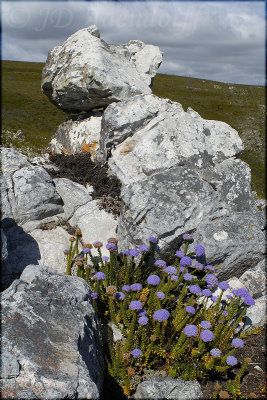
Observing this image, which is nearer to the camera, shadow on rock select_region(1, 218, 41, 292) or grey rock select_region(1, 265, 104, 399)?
grey rock select_region(1, 265, 104, 399)

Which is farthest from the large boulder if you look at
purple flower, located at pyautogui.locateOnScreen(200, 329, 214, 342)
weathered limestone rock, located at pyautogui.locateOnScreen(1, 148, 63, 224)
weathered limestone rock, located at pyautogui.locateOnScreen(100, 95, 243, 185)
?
purple flower, located at pyautogui.locateOnScreen(200, 329, 214, 342)

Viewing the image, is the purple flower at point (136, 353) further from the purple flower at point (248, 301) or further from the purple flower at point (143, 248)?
the purple flower at point (143, 248)

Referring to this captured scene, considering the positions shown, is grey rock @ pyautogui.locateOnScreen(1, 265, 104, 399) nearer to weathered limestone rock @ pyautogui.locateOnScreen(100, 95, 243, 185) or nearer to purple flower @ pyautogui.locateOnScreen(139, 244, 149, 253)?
purple flower @ pyautogui.locateOnScreen(139, 244, 149, 253)

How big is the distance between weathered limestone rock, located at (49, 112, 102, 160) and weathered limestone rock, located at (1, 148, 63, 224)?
9.19 feet

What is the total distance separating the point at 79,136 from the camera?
39.0ft

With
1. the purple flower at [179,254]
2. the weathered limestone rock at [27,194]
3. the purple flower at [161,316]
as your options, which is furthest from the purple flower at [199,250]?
the weathered limestone rock at [27,194]

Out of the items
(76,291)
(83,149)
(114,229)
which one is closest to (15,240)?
(114,229)

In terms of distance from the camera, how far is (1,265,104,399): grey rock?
3.64 m

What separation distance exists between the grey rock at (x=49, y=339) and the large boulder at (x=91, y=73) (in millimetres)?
7680

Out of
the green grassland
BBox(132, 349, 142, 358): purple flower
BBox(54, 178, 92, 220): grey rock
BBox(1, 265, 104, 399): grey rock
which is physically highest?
BBox(1, 265, 104, 399): grey rock

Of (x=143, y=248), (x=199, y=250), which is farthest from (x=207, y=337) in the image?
(x=143, y=248)

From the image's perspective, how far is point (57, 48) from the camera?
40.4ft

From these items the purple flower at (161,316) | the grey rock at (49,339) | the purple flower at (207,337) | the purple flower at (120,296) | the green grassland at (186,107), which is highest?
the grey rock at (49,339)

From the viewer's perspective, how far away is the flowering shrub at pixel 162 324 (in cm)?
512
